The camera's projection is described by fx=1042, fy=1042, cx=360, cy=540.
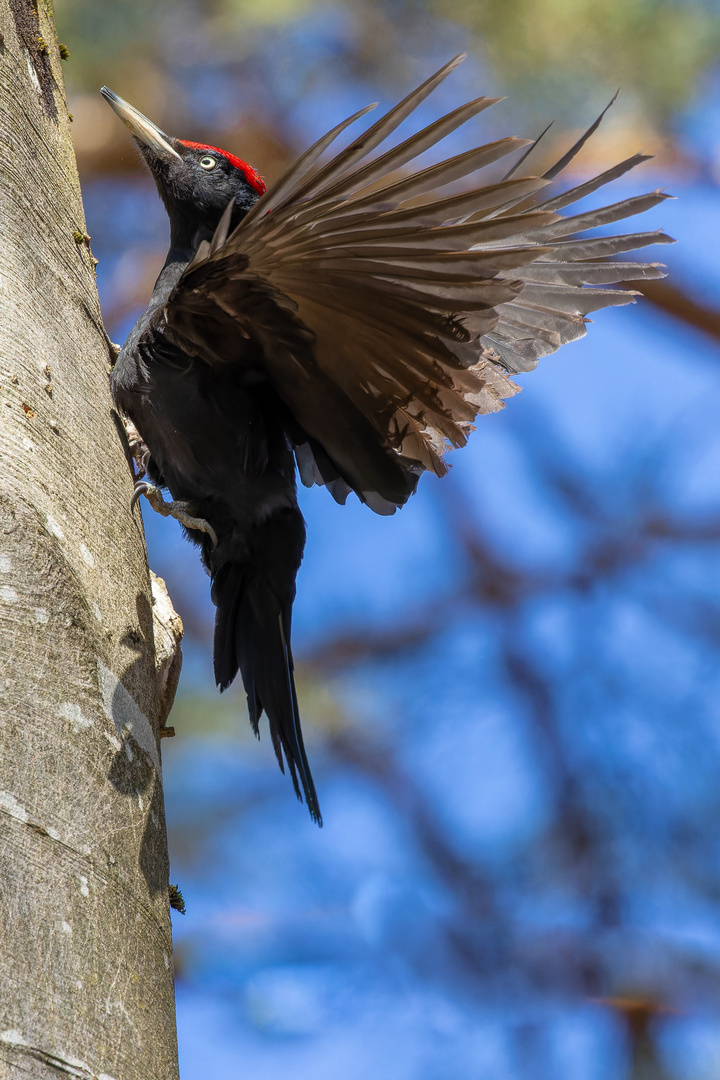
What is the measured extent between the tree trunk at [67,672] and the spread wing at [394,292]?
0.25 meters

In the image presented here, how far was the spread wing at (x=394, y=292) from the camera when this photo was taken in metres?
1.32

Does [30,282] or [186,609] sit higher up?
[186,609]

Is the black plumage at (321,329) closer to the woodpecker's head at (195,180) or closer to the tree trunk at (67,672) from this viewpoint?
the woodpecker's head at (195,180)

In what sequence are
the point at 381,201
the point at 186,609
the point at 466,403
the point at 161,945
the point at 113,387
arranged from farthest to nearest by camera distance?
the point at 186,609 < the point at 113,387 < the point at 466,403 < the point at 381,201 < the point at 161,945

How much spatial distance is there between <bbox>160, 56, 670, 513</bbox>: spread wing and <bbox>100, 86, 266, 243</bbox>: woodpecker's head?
1.99ft

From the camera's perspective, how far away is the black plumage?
→ 137 centimetres

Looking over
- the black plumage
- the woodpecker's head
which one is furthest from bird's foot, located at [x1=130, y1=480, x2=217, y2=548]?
the woodpecker's head

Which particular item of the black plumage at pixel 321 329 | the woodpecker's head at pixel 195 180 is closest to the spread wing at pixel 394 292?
the black plumage at pixel 321 329

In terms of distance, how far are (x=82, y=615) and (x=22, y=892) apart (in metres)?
0.35

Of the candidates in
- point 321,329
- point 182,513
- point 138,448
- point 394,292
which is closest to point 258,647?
point 182,513

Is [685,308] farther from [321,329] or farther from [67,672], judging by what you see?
[67,672]

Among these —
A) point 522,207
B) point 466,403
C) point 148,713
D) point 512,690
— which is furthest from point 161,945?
point 512,690

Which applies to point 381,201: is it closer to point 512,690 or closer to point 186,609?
point 186,609

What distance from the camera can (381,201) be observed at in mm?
1367
